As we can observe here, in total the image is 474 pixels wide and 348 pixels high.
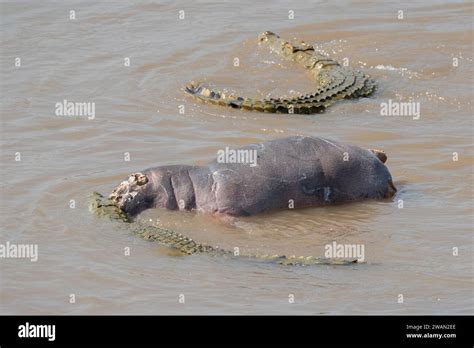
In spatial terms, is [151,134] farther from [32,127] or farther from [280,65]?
[280,65]

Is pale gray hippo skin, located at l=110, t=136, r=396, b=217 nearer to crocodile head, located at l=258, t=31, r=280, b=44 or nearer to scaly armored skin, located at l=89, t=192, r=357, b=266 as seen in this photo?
scaly armored skin, located at l=89, t=192, r=357, b=266

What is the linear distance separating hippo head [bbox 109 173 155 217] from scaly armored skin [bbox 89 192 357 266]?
0.08 metres

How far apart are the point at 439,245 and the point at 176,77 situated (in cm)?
643

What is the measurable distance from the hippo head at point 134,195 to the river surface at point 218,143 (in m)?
0.14

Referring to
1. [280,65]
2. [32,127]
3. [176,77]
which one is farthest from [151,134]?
[280,65]

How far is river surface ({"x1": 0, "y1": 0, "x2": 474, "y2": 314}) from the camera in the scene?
939cm

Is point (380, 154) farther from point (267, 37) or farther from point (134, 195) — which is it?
point (267, 37)

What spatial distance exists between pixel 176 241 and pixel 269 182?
4.75 ft

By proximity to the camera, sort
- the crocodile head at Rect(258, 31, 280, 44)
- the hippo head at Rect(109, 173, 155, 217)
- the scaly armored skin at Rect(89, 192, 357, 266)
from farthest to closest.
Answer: the crocodile head at Rect(258, 31, 280, 44) < the hippo head at Rect(109, 173, 155, 217) < the scaly armored skin at Rect(89, 192, 357, 266)

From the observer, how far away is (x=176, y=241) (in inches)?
404

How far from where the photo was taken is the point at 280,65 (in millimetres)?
16938

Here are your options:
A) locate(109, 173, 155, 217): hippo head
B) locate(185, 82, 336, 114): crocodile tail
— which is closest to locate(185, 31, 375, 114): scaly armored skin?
locate(185, 82, 336, 114): crocodile tail

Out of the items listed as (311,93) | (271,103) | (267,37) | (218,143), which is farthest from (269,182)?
(267,37)

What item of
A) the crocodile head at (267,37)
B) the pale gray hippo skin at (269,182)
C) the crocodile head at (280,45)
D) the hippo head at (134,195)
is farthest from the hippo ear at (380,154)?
the crocodile head at (267,37)
